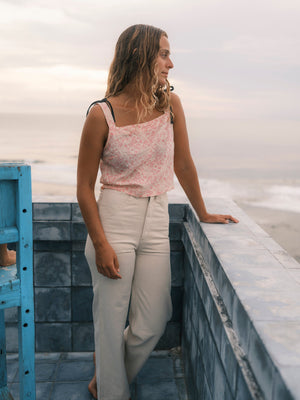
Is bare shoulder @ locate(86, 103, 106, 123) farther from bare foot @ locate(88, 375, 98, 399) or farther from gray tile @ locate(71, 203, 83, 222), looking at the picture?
bare foot @ locate(88, 375, 98, 399)

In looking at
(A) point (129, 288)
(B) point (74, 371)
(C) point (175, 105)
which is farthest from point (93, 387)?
(C) point (175, 105)

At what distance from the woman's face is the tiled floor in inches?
73.0

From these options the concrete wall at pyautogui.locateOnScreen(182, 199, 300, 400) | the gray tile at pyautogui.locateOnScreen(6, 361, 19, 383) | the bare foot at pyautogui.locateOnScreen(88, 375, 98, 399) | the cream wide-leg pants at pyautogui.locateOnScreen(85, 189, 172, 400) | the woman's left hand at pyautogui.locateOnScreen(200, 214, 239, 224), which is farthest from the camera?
the gray tile at pyautogui.locateOnScreen(6, 361, 19, 383)

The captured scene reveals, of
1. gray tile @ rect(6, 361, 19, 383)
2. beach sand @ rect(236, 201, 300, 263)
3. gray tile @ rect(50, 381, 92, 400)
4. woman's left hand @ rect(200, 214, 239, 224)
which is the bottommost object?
beach sand @ rect(236, 201, 300, 263)

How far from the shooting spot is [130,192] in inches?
79.1

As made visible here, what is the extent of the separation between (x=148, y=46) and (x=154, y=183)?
2.08 ft

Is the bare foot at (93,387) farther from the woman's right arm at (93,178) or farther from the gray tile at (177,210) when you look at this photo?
the gray tile at (177,210)

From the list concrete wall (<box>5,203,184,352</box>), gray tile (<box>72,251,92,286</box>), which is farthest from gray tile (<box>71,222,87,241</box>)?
gray tile (<box>72,251,92,286</box>)

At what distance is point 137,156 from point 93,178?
23 centimetres

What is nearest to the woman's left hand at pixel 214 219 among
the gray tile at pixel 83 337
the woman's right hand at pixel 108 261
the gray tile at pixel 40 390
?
the woman's right hand at pixel 108 261

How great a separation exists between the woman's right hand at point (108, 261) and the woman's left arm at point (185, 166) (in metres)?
0.59

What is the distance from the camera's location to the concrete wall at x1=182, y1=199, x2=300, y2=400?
1.01m

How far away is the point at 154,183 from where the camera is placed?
6.74ft

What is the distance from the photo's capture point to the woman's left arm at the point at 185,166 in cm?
216
